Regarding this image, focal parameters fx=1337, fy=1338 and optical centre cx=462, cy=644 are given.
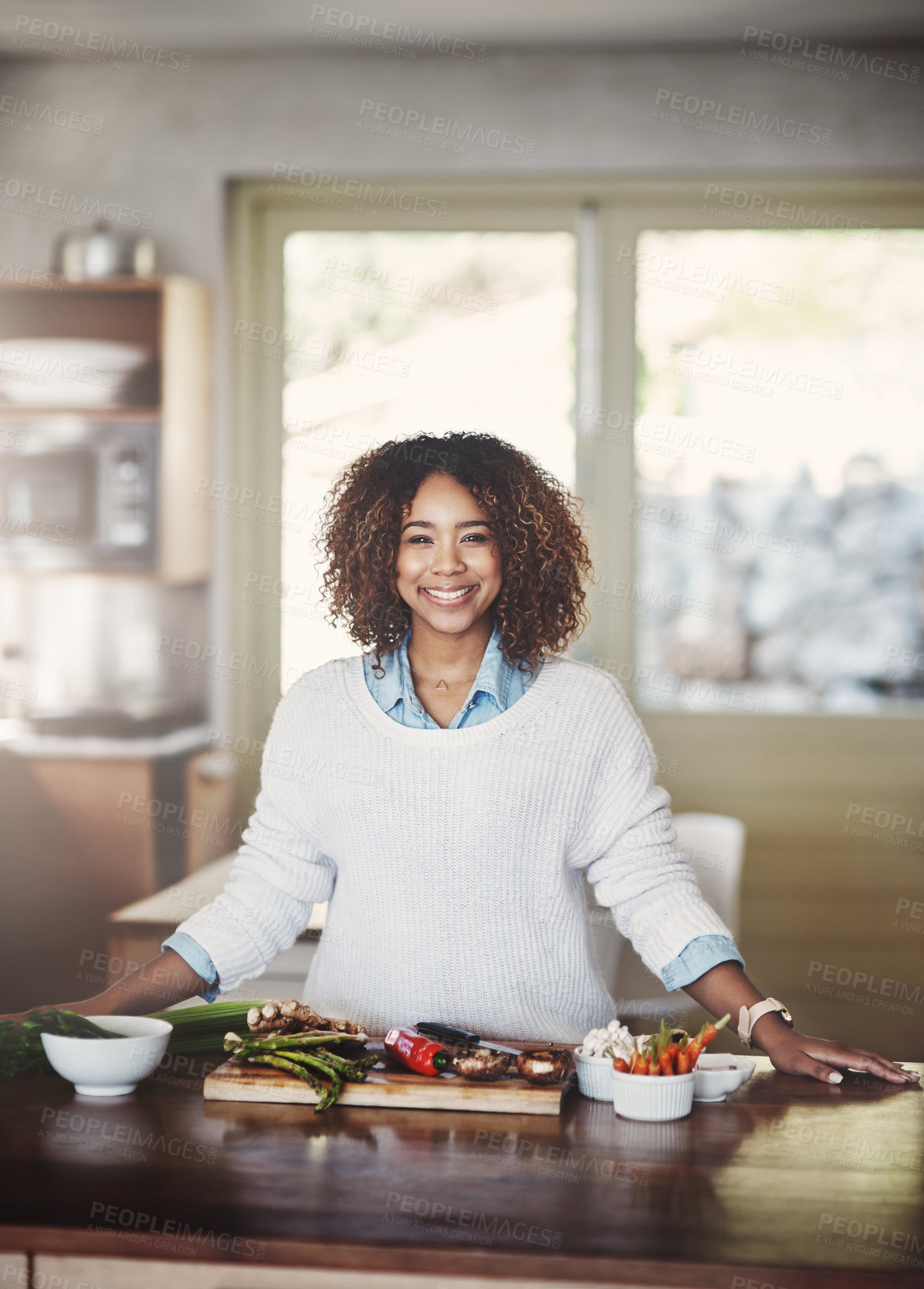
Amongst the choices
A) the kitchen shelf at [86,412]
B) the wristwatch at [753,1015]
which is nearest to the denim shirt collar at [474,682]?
the wristwatch at [753,1015]

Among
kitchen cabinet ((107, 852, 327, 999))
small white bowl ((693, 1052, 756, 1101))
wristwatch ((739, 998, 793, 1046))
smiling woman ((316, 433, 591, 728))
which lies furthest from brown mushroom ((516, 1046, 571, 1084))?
kitchen cabinet ((107, 852, 327, 999))

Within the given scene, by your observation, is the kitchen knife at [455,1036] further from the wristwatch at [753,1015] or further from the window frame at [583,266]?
the window frame at [583,266]

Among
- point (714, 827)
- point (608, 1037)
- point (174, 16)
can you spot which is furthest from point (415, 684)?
point (174, 16)

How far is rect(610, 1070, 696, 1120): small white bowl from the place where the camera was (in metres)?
1.42

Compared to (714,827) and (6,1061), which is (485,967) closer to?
(6,1061)

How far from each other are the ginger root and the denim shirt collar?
492mm

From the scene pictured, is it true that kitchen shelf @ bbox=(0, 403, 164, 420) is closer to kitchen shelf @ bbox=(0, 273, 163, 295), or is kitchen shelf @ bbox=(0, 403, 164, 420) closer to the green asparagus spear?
kitchen shelf @ bbox=(0, 273, 163, 295)

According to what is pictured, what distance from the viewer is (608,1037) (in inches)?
59.2

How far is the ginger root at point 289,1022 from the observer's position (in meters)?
1.55

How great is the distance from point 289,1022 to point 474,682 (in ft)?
1.95

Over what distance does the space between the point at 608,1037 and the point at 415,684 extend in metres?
0.66

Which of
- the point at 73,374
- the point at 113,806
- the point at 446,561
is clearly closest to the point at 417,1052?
the point at 446,561

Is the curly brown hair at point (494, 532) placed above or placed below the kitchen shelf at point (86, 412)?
below

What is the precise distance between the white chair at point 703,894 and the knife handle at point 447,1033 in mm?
1475
